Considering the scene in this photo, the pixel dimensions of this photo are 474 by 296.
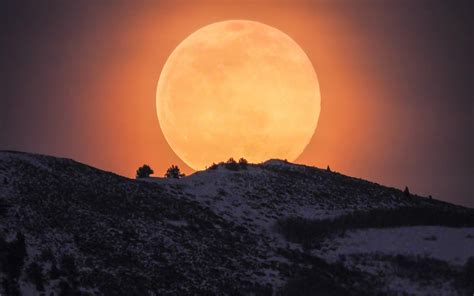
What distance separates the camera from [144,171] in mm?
125688

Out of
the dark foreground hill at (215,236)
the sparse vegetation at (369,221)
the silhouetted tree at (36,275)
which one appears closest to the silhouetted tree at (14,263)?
the dark foreground hill at (215,236)

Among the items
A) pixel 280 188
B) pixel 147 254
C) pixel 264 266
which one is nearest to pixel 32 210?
pixel 147 254

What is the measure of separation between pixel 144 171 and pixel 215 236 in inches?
1029

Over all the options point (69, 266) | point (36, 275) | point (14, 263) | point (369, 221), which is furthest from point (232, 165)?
point (36, 275)

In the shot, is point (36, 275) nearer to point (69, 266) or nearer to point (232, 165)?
point (69, 266)

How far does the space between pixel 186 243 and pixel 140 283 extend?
37.9ft

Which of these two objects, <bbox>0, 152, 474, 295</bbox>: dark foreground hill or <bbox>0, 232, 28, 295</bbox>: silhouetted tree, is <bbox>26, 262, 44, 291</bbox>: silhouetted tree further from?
<bbox>0, 232, 28, 295</bbox>: silhouetted tree

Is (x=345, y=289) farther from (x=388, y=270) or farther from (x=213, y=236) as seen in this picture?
(x=213, y=236)

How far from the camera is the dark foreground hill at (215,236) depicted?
285 ft

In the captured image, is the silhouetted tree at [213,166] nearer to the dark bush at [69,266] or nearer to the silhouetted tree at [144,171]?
the silhouetted tree at [144,171]

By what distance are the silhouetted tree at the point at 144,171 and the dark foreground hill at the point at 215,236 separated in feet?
25.4

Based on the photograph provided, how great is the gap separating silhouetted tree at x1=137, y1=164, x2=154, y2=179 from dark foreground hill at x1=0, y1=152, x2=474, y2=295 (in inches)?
305

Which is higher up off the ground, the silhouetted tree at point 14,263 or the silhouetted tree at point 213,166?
the silhouetted tree at point 213,166

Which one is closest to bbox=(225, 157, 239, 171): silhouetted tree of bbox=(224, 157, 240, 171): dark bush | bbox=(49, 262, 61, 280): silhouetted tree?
bbox=(224, 157, 240, 171): dark bush
